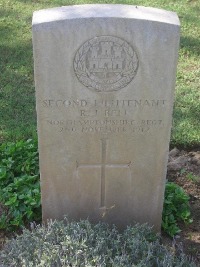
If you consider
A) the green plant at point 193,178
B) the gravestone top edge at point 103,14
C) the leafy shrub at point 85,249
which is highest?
the gravestone top edge at point 103,14

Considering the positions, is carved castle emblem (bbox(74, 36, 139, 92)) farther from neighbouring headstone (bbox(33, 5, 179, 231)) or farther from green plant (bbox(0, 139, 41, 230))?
green plant (bbox(0, 139, 41, 230))

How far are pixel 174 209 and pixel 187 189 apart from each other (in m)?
0.33

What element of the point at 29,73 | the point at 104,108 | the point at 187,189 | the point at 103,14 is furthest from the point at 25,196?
the point at 29,73

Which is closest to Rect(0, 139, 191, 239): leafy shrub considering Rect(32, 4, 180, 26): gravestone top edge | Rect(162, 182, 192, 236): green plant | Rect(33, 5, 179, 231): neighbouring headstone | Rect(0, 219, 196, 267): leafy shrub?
Rect(162, 182, 192, 236): green plant

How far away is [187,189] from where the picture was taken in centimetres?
412

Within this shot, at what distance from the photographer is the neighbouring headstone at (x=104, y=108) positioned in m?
2.93

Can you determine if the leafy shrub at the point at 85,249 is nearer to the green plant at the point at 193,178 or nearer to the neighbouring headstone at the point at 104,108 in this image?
the neighbouring headstone at the point at 104,108

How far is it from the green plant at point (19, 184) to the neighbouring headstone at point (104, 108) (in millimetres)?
225

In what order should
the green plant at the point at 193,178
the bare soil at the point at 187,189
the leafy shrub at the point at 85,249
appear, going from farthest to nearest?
1. the green plant at the point at 193,178
2. the bare soil at the point at 187,189
3. the leafy shrub at the point at 85,249

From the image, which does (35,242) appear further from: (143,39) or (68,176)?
(143,39)

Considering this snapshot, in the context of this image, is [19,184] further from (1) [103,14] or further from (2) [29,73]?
(2) [29,73]

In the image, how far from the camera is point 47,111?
317 cm

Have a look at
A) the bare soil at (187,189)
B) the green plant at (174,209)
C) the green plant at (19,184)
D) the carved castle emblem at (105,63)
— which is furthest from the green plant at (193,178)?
the carved castle emblem at (105,63)

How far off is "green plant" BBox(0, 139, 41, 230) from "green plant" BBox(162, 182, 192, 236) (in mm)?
→ 893
